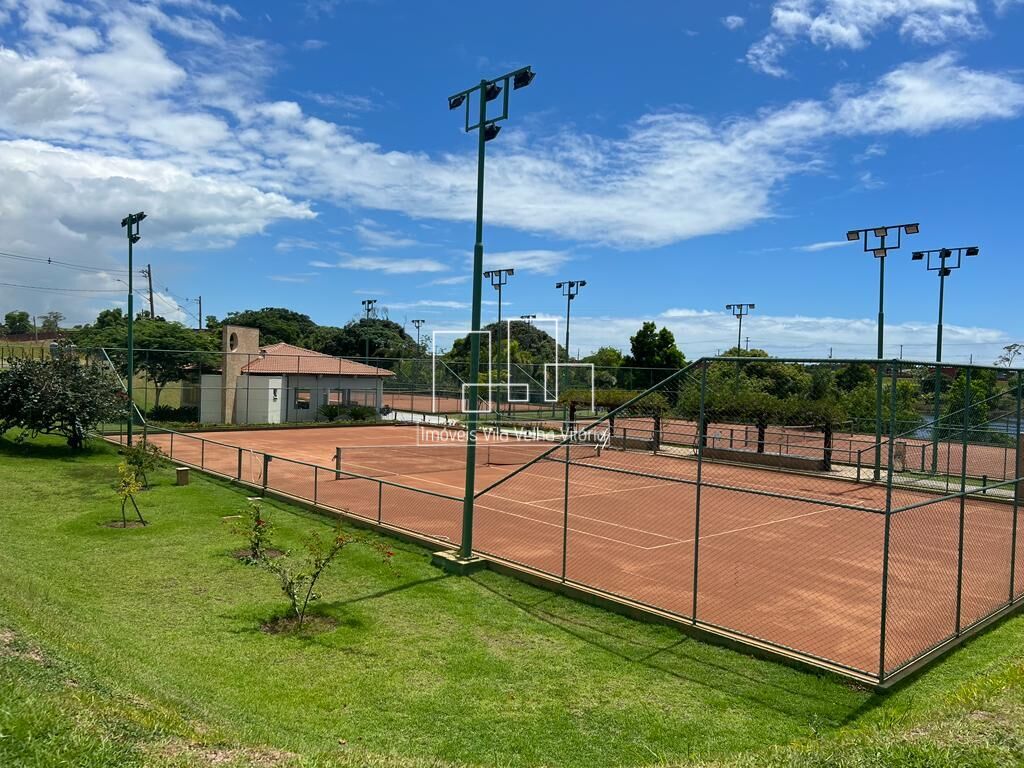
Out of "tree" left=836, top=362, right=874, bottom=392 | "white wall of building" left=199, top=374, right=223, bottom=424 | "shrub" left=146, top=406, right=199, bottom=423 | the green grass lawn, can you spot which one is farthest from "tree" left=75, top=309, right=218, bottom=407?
"tree" left=836, top=362, right=874, bottom=392

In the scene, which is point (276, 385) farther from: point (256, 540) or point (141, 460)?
point (256, 540)

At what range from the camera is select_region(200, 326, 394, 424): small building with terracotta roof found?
44.2m

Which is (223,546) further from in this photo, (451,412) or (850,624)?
(451,412)

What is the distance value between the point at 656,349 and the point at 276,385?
35.6 m

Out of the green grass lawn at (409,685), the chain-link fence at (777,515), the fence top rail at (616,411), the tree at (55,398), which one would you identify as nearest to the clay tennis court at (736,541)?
the chain-link fence at (777,515)

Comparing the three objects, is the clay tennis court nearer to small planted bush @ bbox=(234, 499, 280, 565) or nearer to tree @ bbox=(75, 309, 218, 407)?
small planted bush @ bbox=(234, 499, 280, 565)

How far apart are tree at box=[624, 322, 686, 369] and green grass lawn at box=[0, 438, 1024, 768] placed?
184ft

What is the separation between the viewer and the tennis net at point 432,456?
2788cm

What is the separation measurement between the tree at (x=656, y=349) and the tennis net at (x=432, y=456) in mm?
31997

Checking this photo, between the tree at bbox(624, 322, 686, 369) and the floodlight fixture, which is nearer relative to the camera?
the floodlight fixture

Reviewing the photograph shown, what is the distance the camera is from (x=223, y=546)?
14852 mm

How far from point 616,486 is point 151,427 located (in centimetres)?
2132

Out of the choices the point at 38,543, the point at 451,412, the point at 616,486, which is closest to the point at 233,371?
the point at 451,412

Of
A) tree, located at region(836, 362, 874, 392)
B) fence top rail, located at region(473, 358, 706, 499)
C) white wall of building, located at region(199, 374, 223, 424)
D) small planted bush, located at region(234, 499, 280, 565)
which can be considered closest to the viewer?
fence top rail, located at region(473, 358, 706, 499)
